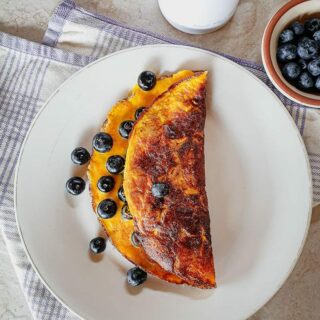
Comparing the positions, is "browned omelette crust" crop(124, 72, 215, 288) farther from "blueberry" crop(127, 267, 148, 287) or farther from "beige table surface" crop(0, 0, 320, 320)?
"beige table surface" crop(0, 0, 320, 320)

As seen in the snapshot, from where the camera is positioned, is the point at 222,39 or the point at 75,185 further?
the point at 222,39

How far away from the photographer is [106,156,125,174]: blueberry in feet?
4.11

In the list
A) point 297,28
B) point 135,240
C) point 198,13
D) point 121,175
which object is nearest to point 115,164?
point 121,175

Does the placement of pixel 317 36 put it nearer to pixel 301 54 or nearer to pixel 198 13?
pixel 301 54

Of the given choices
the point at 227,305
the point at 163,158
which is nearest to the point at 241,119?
the point at 163,158

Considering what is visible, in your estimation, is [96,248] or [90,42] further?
[90,42]

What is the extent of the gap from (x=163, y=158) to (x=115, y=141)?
0.14 meters

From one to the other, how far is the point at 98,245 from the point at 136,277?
11 centimetres

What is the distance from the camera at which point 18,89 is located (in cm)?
140

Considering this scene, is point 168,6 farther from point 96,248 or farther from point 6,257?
point 6,257

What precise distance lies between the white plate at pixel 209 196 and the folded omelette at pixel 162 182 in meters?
0.05

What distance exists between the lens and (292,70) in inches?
49.9

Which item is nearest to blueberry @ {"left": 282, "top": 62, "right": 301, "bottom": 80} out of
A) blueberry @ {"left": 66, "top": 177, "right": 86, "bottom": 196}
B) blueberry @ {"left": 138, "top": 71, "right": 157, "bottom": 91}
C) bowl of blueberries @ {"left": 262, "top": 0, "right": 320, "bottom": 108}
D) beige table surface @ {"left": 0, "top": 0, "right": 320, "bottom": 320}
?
bowl of blueberries @ {"left": 262, "top": 0, "right": 320, "bottom": 108}

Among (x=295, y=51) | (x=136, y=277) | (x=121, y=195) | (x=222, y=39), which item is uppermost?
(x=295, y=51)
